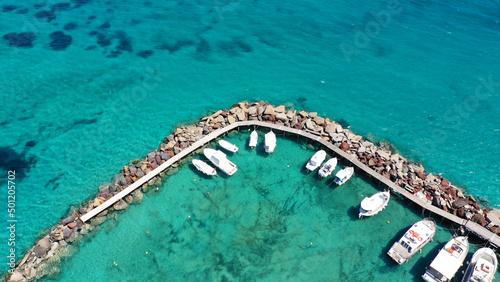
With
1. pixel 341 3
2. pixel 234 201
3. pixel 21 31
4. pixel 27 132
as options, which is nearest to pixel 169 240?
pixel 234 201

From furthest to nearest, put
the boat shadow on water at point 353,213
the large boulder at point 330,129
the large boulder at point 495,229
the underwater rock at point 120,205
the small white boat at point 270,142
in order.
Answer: the large boulder at point 330,129 → the small white boat at point 270,142 → the underwater rock at point 120,205 → the boat shadow on water at point 353,213 → the large boulder at point 495,229

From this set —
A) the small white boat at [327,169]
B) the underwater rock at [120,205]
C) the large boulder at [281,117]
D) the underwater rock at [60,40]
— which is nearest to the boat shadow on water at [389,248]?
the small white boat at [327,169]

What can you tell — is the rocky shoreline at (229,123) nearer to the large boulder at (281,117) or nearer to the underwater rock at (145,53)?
the large boulder at (281,117)

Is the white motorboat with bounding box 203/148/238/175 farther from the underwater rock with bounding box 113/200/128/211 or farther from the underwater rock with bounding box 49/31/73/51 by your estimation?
the underwater rock with bounding box 49/31/73/51

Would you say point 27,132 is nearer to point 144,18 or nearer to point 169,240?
point 169,240

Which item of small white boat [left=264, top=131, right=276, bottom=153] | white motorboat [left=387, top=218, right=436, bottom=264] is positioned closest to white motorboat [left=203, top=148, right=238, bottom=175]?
small white boat [left=264, top=131, right=276, bottom=153]

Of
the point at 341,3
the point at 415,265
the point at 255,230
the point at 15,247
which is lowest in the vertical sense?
the point at 15,247
